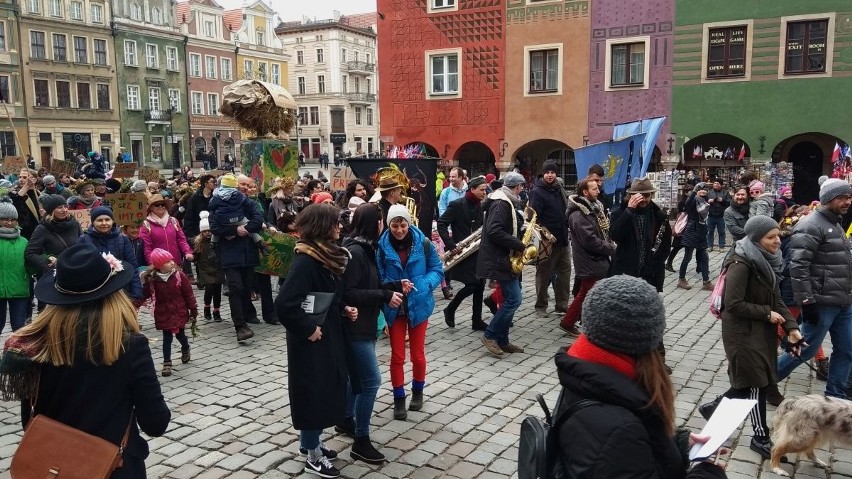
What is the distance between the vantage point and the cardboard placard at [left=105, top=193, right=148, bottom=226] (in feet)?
29.3

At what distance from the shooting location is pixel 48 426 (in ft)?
8.95

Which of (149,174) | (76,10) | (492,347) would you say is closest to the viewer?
(492,347)

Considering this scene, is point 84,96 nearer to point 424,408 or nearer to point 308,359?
point 424,408

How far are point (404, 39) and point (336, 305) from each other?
883 inches

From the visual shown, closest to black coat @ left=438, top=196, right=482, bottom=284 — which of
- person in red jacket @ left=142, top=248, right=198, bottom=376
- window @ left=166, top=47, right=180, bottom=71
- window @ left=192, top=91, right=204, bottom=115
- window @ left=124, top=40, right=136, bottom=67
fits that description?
person in red jacket @ left=142, top=248, right=198, bottom=376

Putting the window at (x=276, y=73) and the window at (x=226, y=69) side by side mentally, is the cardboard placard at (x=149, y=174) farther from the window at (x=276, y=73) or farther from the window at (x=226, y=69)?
the window at (x=276, y=73)

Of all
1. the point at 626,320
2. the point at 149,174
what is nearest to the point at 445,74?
the point at 149,174

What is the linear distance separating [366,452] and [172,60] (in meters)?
58.9

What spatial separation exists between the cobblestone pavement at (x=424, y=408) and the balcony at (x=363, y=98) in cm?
7271

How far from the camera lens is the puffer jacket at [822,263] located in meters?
5.42

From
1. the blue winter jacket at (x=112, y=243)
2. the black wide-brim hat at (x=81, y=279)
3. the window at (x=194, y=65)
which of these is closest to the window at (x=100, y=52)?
the window at (x=194, y=65)

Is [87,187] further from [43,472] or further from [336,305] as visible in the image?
[43,472]

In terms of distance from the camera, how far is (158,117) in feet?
180

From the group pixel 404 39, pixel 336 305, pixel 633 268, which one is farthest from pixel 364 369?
pixel 404 39
